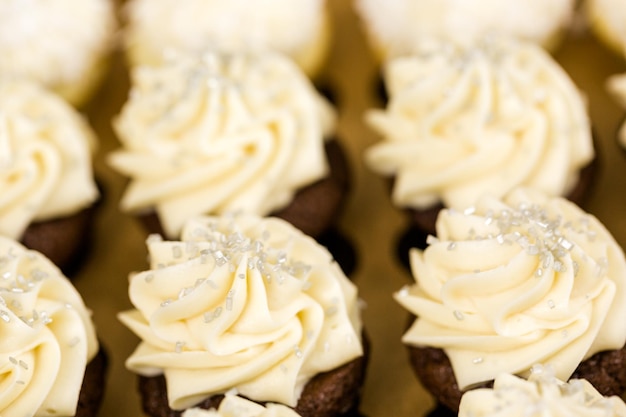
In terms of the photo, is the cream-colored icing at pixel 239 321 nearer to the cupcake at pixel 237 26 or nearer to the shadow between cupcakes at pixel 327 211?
the shadow between cupcakes at pixel 327 211

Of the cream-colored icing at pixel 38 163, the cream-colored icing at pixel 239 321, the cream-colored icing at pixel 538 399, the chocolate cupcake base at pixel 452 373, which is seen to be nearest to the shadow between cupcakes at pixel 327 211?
the cream-colored icing at pixel 38 163

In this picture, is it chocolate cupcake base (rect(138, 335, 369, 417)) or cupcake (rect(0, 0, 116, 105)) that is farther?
cupcake (rect(0, 0, 116, 105))

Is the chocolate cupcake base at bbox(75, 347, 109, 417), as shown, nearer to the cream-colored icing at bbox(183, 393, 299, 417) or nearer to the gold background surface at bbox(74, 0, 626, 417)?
the gold background surface at bbox(74, 0, 626, 417)

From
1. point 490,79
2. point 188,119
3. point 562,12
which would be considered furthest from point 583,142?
point 188,119

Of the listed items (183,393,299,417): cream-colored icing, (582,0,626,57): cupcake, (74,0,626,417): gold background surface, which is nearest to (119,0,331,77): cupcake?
(74,0,626,417): gold background surface

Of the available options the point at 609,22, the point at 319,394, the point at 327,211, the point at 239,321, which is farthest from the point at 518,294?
the point at 609,22

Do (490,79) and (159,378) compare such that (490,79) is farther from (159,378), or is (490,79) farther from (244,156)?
(159,378)
